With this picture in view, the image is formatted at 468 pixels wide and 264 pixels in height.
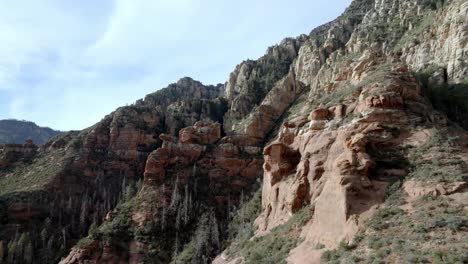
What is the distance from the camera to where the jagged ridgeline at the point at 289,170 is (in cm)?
2861

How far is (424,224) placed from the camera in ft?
80.1

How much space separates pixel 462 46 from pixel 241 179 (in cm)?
4358

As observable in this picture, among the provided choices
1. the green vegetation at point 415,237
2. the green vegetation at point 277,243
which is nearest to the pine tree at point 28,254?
the green vegetation at point 277,243

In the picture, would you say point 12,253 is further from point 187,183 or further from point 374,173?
point 374,173

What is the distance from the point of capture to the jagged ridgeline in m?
28.6

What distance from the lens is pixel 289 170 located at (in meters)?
47.2

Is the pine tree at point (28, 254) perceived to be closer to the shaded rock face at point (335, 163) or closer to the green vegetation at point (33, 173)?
the green vegetation at point (33, 173)

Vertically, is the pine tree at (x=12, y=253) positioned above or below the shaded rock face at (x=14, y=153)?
below

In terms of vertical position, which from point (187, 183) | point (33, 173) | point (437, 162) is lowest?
point (187, 183)

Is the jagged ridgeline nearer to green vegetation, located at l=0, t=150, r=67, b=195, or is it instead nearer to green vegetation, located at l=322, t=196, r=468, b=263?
green vegetation, located at l=322, t=196, r=468, b=263

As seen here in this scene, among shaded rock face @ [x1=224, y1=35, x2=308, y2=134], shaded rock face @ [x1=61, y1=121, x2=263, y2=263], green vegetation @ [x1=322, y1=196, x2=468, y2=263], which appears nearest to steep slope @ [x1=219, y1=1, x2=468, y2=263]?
green vegetation @ [x1=322, y1=196, x2=468, y2=263]

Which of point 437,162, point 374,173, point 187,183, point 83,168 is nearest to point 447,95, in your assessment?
point 437,162

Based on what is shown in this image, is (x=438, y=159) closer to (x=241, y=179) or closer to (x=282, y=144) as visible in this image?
(x=282, y=144)

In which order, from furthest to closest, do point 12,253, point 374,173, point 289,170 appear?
1. point 12,253
2. point 289,170
3. point 374,173
